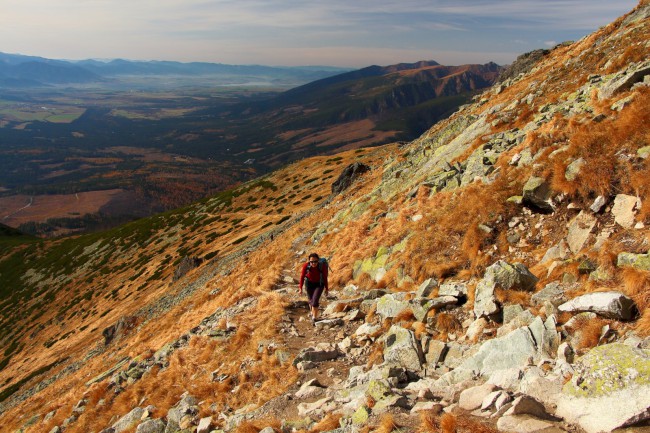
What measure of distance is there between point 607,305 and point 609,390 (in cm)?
262

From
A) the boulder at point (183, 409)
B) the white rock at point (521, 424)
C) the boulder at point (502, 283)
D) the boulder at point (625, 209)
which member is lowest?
the boulder at point (183, 409)

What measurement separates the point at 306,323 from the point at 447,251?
6.59 metres

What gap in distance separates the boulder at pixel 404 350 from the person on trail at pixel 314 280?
15.9ft

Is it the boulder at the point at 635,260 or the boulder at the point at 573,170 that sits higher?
the boulder at the point at 573,170

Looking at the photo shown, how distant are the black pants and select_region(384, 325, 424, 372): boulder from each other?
4.77 m

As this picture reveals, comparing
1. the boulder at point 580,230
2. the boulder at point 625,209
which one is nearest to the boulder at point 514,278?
the boulder at point 580,230

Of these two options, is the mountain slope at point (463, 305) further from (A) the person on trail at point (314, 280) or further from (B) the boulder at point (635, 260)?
(A) the person on trail at point (314, 280)

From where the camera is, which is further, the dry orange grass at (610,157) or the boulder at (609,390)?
the dry orange grass at (610,157)

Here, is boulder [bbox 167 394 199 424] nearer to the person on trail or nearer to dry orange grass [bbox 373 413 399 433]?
the person on trail

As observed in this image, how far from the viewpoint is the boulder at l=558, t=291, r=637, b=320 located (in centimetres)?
807

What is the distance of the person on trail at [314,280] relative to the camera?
1628cm

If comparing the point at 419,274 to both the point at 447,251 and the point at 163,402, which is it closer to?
the point at 447,251

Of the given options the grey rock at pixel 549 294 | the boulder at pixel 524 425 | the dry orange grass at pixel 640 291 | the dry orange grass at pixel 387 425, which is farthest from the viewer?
the grey rock at pixel 549 294

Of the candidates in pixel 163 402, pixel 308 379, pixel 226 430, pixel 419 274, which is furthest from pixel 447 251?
pixel 163 402
